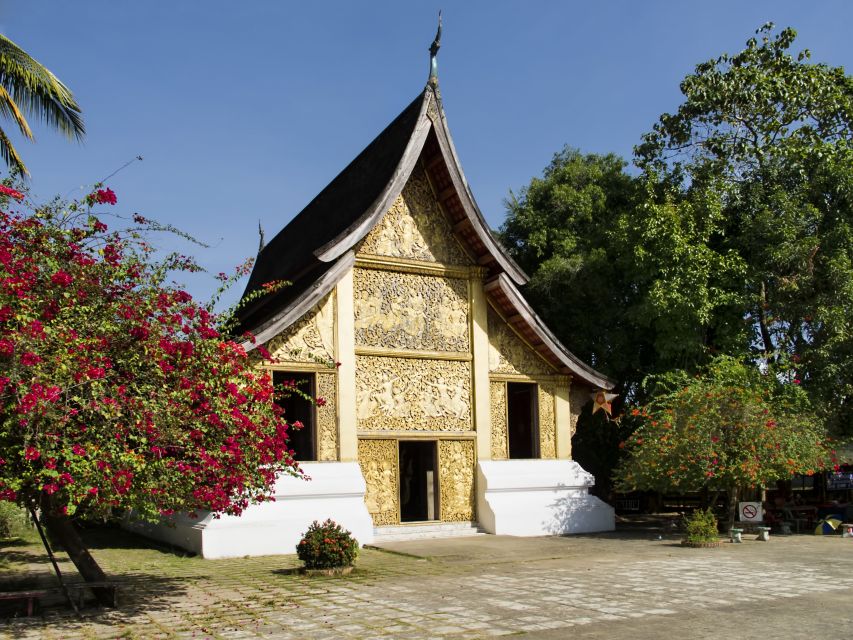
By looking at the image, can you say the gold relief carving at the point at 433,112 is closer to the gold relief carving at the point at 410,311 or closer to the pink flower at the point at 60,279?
the gold relief carving at the point at 410,311

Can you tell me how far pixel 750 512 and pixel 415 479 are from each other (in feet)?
26.2

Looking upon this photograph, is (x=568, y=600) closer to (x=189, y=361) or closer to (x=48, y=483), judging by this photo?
(x=189, y=361)

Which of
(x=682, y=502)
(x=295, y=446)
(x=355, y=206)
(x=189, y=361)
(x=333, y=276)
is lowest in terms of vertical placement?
(x=682, y=502)

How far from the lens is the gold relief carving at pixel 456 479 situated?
16172 mm

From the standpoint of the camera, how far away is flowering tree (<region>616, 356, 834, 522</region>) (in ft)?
49.4

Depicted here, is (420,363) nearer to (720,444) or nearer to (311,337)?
(311,337)

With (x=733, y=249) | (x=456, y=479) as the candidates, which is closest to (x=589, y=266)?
(x=733, y=249)

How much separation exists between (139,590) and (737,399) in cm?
1097

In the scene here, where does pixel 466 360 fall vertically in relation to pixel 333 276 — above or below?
below

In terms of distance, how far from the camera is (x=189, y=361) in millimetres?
8398

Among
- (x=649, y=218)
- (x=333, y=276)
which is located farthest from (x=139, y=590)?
(x=649, y=218)

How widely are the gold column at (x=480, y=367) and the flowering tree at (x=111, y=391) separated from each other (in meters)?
7.82

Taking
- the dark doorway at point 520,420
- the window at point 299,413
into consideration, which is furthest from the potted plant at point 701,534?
the window at point 299,413

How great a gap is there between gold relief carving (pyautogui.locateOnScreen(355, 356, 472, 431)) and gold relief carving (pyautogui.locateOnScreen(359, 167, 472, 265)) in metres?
2.13
